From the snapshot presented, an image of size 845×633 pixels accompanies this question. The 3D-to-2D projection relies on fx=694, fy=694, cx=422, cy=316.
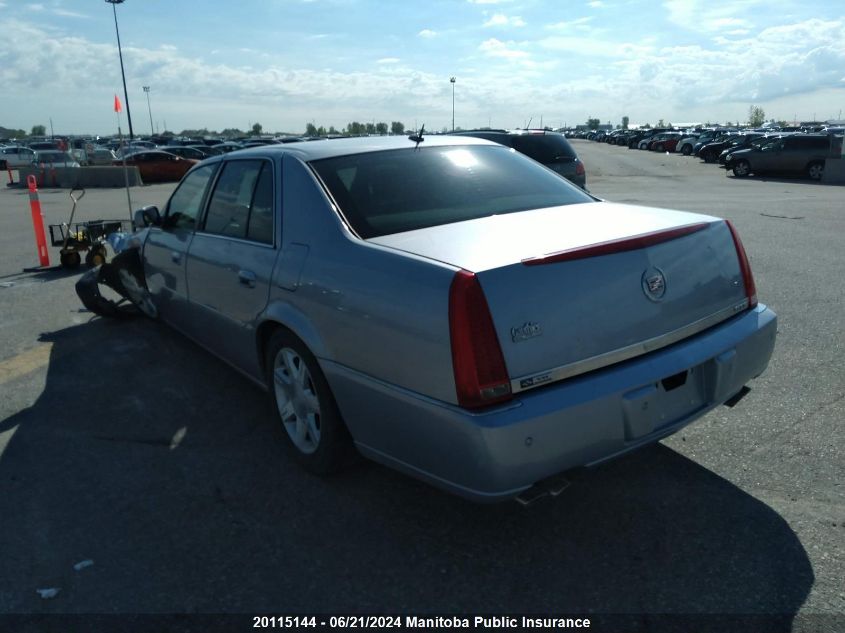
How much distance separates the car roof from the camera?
380cm

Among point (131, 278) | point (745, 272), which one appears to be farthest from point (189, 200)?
point (745, 272)

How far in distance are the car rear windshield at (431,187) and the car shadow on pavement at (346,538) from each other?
4.27 ft

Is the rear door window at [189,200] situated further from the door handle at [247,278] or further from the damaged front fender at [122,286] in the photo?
the door handle at [247,278]

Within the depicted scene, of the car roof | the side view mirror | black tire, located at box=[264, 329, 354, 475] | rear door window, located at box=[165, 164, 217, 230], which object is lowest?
black tire, located at box=[264, 329, 354, 475]

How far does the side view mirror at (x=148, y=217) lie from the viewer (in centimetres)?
524

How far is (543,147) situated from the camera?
1309cm

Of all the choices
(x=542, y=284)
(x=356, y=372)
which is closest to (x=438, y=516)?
(x=356, y=372)

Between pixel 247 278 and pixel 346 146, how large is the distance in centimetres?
95

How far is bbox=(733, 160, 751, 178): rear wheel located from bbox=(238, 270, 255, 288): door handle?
27443mm

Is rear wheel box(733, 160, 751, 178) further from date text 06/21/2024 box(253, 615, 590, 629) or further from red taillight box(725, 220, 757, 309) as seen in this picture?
date text 06/21/2024 box(253, 615, 590, 629)

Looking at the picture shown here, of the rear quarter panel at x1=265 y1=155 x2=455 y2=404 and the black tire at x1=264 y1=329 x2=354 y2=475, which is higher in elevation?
the rear quarter panel at x1=265 y1=155 x2=455 y2=404

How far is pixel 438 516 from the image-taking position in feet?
10.3

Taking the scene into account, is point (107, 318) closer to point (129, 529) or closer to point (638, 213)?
point (129, 529)

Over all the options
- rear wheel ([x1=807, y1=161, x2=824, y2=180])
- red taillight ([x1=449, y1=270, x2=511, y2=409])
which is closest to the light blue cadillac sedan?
red taillight ([x1=449, y1=270, x2=511, y2=409])
